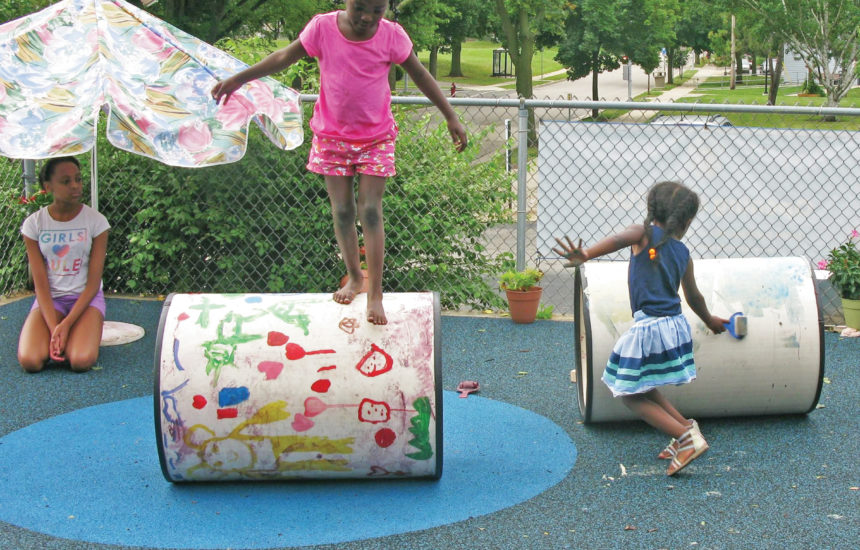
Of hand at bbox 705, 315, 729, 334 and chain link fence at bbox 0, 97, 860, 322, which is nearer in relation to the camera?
hand at bbox 705, 315, 729, 334

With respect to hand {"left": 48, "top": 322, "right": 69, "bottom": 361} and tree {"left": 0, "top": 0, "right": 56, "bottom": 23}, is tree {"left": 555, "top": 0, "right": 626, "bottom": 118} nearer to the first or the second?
tree {"left": 0, "top": 0, "right": 56, "bottom": 23}

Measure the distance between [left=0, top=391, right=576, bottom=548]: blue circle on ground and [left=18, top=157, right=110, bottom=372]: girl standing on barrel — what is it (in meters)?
1.20

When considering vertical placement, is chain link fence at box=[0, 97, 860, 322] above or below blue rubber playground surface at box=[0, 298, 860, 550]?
above

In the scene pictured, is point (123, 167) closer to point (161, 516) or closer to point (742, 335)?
point (161, 516)

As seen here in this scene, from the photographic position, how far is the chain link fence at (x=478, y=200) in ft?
25.3

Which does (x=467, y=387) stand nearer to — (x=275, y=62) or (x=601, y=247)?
(x=601, y=247)

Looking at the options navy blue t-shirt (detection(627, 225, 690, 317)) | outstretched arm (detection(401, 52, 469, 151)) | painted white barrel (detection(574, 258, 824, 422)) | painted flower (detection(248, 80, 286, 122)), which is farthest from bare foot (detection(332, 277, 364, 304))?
painted flower (detection(248, 80, 286, 122))

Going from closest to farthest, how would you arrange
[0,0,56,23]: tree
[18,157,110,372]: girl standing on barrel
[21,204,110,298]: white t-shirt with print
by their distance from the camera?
[18,157,110,372]: girl standing on barrel < [21,204,110,298]: white t-shirt with print < [0,0,56,23]: tree

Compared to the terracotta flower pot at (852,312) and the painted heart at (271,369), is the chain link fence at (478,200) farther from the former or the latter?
the painted heart at (271,369)

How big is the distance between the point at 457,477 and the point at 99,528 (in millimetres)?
1672

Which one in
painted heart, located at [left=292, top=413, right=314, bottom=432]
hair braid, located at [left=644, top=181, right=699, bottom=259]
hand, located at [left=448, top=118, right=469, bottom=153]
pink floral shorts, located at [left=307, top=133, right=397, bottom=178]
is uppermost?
hand, located at [left=448, top=118, right=469, bottom=153]

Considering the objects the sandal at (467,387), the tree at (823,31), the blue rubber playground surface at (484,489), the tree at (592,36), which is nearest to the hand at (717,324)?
the blue rubber playground surface at (484,489)

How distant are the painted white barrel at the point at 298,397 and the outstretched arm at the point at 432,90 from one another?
99 cm

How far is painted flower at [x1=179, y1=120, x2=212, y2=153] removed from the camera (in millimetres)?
5848
